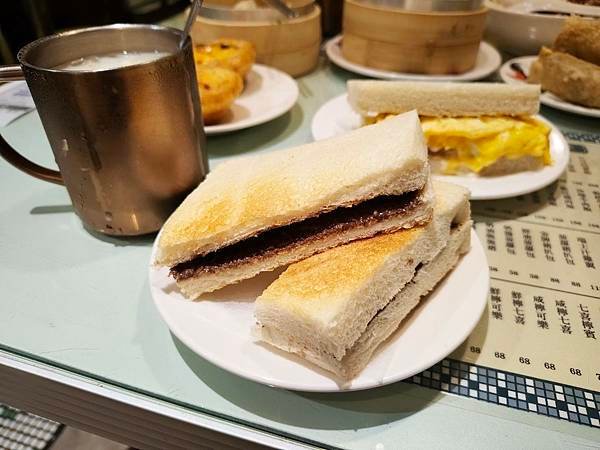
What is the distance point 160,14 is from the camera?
3158 millimetres

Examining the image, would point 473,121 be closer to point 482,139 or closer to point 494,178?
point 482,139

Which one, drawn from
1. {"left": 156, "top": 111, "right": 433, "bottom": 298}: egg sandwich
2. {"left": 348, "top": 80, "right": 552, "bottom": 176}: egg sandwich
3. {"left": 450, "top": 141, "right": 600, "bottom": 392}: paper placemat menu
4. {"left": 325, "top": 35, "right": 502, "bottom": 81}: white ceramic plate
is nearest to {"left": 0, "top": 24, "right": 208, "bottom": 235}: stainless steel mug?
{"left": 156, "top": 111, "right": 433, "bottom": 298}: egg sandwich

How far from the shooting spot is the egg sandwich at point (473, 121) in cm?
139

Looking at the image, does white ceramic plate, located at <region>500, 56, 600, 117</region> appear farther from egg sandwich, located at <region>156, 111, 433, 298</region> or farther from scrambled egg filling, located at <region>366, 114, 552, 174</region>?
egg sandwich, located at <region>156, 111, 433, 298</region>

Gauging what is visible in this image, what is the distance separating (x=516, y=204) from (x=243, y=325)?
0.96 metres

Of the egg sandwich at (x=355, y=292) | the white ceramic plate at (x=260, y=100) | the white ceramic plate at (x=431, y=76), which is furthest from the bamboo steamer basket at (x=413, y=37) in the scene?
the egg sandwich at (x=355, y=292)

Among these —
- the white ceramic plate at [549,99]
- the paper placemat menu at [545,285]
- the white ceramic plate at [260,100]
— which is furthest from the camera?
the white ceramic plate at [549,99]

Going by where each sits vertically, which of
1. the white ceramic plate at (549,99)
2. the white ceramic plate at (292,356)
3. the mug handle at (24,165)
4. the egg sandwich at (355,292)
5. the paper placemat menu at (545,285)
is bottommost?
the paper placemat menu at (545,285)

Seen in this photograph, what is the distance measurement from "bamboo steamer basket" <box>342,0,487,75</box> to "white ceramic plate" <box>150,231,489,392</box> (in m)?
1.35

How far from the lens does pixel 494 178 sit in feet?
4.56

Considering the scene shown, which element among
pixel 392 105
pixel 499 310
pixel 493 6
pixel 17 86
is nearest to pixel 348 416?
pixel 499 310

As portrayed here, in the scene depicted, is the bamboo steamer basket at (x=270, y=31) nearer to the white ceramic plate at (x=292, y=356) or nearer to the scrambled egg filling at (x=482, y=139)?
the scrambled egg filling at (x=482, y=139)

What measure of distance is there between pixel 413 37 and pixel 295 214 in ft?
4.77

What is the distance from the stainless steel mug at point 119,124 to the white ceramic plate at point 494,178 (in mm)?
548
